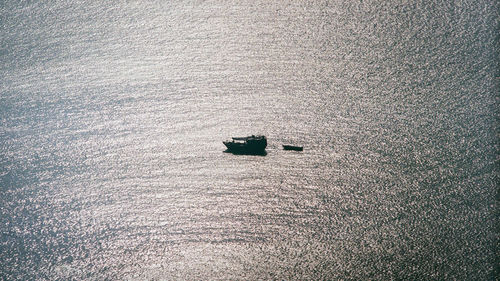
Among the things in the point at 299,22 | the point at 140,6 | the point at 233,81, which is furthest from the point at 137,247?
the point at 140,6

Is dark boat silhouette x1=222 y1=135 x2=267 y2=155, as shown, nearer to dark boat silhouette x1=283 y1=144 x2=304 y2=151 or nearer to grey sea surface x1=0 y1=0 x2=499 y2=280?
grey sea surface x1=0 y1=0 x2=499 y2=280

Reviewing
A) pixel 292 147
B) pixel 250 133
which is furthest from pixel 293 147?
pixel 250 133

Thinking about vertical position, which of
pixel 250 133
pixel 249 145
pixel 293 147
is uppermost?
pixel 250 133

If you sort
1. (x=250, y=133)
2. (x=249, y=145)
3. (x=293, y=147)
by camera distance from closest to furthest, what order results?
(x=249, y=145), (x=293, y=147), (x=250, y=133)

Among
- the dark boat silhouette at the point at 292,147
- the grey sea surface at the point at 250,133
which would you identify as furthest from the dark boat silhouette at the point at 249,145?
the dark boat silhouette at the point at 292,147

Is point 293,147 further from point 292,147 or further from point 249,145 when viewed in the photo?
point 249,145

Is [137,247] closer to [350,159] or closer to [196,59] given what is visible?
[350,159]
